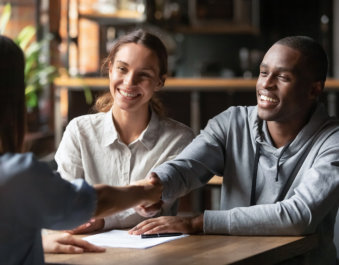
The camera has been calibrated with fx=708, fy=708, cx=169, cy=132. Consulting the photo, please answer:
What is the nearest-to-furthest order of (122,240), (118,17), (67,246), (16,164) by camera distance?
(16,164) → (67,246) → (122,240) → (118,17)

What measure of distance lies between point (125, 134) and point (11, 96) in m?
0.99

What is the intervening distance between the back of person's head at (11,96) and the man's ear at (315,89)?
42.2 inches

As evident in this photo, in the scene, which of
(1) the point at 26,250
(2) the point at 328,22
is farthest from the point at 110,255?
(2) the point at 328,22

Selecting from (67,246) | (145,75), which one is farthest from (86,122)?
(67,246)

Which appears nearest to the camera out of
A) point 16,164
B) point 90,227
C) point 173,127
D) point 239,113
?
point 16,164

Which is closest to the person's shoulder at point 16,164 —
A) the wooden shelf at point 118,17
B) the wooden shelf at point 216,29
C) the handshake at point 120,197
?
the handshake at point 120,197

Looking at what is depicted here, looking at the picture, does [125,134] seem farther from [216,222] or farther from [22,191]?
[22,191]

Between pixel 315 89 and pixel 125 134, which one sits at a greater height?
pixel 315 89

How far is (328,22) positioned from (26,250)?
6.07m

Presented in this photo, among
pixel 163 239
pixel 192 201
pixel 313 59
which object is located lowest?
pixel 192 201

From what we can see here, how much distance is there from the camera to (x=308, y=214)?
1.93 metres

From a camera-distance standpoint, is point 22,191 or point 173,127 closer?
point 22,191

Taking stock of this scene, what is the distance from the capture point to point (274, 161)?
216 centimetres

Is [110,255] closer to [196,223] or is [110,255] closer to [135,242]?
[135,242]
